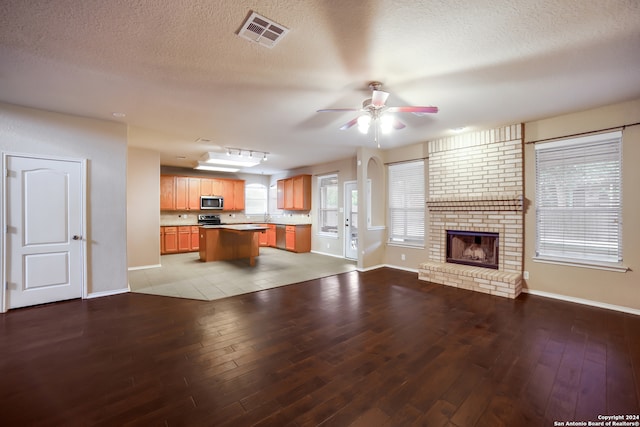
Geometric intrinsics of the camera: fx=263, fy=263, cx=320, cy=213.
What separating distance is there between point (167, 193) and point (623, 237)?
9.47 meters

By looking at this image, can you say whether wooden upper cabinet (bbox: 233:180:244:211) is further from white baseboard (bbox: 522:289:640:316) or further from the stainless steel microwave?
white baseboard (bbox: 522:289:640:316)

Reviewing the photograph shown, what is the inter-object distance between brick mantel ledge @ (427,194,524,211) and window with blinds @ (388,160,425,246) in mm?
411

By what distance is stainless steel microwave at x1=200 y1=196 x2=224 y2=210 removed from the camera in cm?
830

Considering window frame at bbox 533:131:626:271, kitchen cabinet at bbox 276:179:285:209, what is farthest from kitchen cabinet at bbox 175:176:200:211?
window frame at bbox 533:131:626:271

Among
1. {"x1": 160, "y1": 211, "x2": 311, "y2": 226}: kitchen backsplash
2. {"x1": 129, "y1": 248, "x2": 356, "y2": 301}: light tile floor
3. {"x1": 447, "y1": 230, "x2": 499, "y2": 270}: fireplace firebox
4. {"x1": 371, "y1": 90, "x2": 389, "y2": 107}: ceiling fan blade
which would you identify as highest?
{"x1": 371, "y1": 90, "x2": 389, "y2": 107}: ceiling fan blade

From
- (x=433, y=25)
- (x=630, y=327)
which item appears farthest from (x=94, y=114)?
(x=630, y=327)

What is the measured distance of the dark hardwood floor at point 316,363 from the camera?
1.69 meters

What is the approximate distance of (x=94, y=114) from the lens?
364 cm

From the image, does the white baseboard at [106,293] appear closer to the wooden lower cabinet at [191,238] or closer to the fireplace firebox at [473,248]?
the wooden lower cabinet at [191,238]

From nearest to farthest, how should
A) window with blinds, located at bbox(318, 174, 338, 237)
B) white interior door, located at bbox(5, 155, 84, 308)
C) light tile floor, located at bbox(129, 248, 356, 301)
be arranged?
white interior door, located at bbox(5, 155, 84, 308) < light tile floor, located at bbox(129, 248, 356, 301) < window with blinds, located at bbox(318, 174, 338, 237)

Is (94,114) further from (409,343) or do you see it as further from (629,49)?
(629,49)

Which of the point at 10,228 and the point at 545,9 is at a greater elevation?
the point at 545,9

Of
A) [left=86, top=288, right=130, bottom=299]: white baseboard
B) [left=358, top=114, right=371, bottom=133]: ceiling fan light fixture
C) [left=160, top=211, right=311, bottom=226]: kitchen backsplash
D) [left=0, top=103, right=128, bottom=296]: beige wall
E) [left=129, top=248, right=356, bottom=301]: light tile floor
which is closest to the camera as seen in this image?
[left=358, top=114, right=371, bottom=133]: ceiling fan light fixture

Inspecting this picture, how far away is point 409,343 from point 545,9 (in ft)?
9.36
